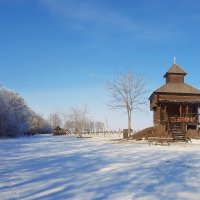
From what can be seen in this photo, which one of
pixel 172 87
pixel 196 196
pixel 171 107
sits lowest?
pixel 196 196

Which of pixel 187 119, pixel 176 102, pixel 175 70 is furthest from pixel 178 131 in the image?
pixel 175 70

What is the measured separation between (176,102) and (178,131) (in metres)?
5.82

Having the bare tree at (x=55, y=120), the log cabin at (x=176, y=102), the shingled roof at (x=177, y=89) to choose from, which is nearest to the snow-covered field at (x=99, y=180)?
the log cabin at (x=176, y=102)

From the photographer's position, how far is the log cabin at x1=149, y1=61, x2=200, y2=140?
39938 mm

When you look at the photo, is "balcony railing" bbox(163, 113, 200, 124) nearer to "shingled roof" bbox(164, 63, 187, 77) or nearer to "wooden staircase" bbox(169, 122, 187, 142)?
"wooden staircase" bbox(169, 122, 187, 142)

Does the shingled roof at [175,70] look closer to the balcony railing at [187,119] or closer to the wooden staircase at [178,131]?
the balcony railing at [187,119]

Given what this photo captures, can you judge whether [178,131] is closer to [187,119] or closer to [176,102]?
[187,119]

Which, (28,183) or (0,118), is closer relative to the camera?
(28,183)

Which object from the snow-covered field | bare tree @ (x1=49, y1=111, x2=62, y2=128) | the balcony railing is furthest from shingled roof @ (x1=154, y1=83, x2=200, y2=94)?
bare tree @ (x1=49, y1=111, x2=62, y2=128)

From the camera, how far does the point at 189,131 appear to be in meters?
39.4

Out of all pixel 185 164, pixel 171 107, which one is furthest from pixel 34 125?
pixel 185 164

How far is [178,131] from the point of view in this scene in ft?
119

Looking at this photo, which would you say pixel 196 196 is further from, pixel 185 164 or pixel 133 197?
pixel 185 164

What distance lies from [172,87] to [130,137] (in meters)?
10.1
